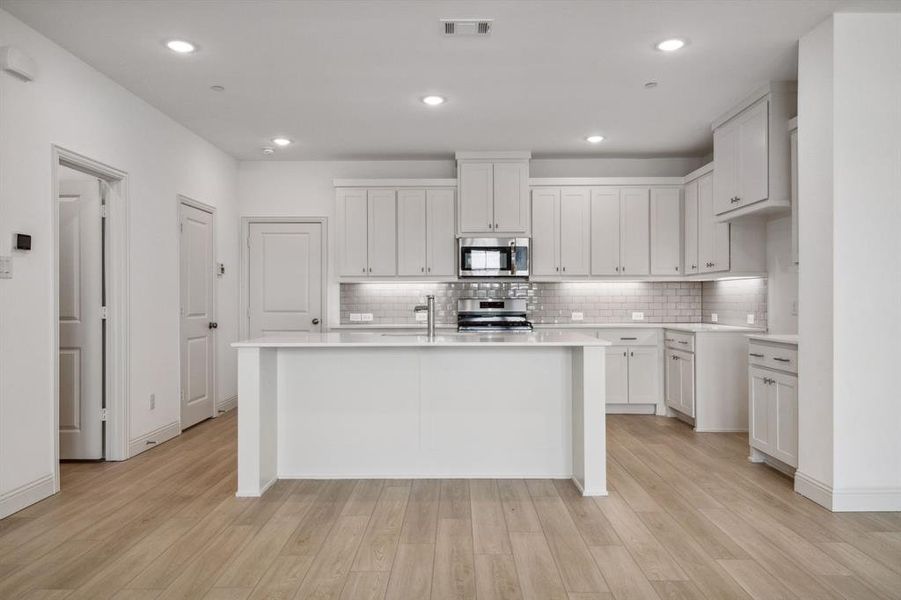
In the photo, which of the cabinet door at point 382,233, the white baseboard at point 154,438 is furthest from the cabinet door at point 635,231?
the white baseboard at point 154,438

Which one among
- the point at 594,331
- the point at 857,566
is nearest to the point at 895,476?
the point at 857,566

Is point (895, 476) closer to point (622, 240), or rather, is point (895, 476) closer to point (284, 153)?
point (622, 240)

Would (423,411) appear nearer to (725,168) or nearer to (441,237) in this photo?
(441,237)

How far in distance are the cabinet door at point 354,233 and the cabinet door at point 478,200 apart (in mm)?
1082

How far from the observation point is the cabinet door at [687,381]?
5.22 metres

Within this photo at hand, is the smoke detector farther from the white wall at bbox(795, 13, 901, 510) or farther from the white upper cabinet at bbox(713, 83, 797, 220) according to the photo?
the white upper cabinet at bbox(713, 83, 797, 220)

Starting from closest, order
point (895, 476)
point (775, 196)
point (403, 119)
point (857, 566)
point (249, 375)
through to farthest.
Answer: point (857, 566)
point (895, 476)
point (249, 375)
point (775, 196)
point (403, 119)

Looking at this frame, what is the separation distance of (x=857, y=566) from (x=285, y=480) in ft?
10.3

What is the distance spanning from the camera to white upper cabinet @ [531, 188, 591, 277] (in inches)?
245

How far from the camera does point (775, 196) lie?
4199 mm

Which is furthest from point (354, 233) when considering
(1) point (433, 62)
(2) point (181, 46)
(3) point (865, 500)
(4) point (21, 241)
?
(3) point (865, 500)

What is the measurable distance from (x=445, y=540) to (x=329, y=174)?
15.8 feet

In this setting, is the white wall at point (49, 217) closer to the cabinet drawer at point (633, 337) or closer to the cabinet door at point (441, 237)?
the cabinet door at point (441, 237)

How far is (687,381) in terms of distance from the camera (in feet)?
17.6
